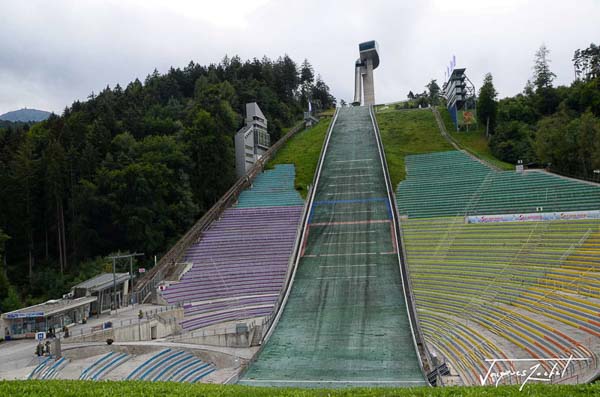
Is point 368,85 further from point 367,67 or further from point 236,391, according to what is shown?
point 236,391

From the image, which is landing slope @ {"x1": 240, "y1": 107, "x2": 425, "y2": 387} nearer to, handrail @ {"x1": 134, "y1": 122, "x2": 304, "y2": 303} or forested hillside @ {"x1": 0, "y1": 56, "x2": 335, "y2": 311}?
handrail @ {"x1": 134, "y1": 122, "x2": 304, "y2": 303}

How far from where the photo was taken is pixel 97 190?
31906 mm

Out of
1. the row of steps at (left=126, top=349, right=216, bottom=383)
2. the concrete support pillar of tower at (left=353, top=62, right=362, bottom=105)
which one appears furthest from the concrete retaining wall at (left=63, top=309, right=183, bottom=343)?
the concrete support pillar of tower at (left=353, top=62, right=362, bottom=105)

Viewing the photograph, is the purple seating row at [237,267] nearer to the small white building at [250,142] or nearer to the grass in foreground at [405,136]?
the small white building at [250,142]

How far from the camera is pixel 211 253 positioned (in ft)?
96.7

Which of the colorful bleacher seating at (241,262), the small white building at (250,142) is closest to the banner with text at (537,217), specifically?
the colorful bleacher seating at (241,262)

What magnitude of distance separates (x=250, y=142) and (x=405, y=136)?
18.6 m

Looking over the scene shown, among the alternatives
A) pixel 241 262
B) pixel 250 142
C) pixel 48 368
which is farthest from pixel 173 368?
pixel 250 142

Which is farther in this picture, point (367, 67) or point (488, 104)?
point (367, 67)

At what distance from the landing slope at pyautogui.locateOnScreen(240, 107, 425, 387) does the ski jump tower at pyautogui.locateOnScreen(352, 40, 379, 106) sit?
159 feet

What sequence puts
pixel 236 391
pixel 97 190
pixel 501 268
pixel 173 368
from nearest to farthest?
pixel 236 391
pixel 173 368
pixel 501 268
pixel 97 190

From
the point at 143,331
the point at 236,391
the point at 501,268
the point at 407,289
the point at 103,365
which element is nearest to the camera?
the point at 236,391

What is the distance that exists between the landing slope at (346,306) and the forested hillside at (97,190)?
375 inches

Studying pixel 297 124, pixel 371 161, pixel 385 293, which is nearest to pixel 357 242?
pixel 385 293
